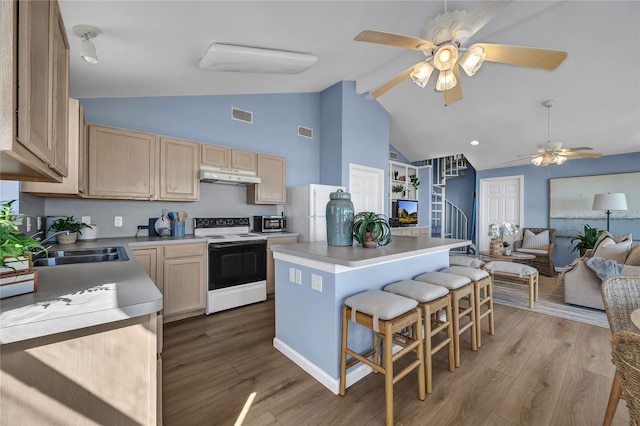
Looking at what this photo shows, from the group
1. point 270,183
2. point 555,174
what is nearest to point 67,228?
point 270,183

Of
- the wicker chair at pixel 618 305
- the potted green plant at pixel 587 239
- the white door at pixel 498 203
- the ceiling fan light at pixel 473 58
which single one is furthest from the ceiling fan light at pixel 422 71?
the white door at pixel 498 203

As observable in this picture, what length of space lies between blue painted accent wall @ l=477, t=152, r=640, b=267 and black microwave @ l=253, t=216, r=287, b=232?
561 cm

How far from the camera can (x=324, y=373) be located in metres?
1.96

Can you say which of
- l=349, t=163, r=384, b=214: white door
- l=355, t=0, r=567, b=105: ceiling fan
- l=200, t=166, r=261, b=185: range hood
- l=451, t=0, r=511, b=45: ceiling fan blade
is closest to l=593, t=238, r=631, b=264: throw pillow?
l=355, t=0, r=567, b=105: ceiling fan

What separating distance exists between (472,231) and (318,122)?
223 inches

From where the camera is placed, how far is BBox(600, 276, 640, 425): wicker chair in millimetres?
1471

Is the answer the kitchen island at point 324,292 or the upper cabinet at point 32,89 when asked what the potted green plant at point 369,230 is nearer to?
the kitchen island at point 324,292

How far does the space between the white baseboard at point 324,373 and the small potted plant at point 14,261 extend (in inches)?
65.9

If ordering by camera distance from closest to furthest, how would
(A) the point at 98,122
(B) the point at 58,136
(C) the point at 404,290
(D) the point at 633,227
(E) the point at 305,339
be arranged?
(B) the point at 58,136, (C) the point at 404,290, (E) the point at 305,339, (A) the point at 98,122, (D) the point at 633,227

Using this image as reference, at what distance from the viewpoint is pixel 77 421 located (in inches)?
33.2

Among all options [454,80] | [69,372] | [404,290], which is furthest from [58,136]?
[454,80]

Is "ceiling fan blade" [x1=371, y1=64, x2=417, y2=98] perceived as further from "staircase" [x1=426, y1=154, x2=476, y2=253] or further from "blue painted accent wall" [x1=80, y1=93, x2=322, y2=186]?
"staircase" [x1=426, y1=154, x2=476, y2=253]

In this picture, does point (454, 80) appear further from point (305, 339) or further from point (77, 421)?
point (77, 421)

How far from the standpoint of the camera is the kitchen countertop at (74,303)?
76 cm
